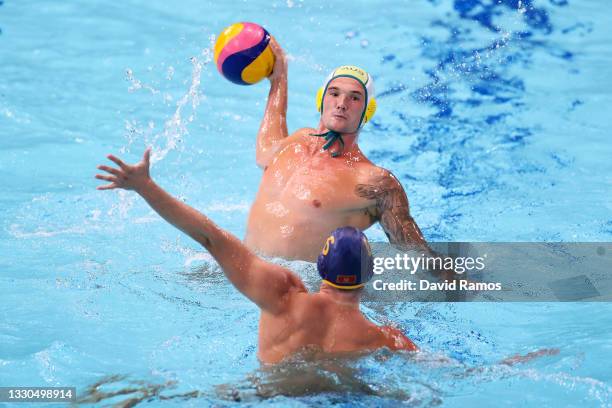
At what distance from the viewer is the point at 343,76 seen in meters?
5.19

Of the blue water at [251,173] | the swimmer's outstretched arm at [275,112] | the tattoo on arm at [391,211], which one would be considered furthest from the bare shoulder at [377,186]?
the swimmer's outstretched arm at [275,112]

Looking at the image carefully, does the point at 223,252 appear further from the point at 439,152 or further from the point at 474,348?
the point at 439,152

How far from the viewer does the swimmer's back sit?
360cm

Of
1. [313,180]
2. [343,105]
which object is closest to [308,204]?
[313,180]

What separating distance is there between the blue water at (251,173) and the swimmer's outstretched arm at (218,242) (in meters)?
0.33

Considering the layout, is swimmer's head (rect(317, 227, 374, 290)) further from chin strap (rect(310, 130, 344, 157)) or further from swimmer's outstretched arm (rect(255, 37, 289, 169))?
swimmer's outstretched arm (rect(255, 37, 289, 169))

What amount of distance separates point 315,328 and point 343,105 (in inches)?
72.2

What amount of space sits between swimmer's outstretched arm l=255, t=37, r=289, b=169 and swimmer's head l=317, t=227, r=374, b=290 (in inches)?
80.3

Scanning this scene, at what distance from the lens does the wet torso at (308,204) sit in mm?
4945

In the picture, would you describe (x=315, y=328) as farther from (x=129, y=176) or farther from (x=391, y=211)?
(x=391, y=211)

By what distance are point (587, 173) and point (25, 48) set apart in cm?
562

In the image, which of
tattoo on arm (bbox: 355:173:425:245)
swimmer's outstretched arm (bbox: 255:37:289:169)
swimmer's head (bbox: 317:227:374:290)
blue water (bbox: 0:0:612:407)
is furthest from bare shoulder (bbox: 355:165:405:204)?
swimmer's head (bbox: 317:227:374:290)

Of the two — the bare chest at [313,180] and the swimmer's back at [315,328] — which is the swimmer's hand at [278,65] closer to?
the bare chest at [313,180]

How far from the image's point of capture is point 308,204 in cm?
498
